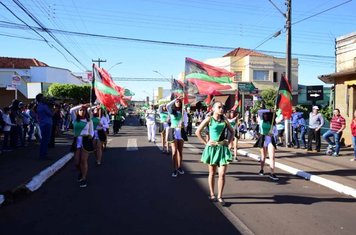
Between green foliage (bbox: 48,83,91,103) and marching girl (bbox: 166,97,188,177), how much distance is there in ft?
121

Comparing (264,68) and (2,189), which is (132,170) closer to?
(2,189)

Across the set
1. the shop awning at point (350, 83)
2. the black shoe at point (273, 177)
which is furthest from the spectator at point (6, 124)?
the shop awning at point (350, 83)

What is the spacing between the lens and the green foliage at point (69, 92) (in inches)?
1865

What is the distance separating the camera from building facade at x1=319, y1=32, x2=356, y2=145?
17422mm

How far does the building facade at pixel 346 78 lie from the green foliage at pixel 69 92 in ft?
107

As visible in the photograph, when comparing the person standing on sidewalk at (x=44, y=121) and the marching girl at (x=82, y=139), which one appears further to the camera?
the person standing on sidewalk at (x=44, y=121)

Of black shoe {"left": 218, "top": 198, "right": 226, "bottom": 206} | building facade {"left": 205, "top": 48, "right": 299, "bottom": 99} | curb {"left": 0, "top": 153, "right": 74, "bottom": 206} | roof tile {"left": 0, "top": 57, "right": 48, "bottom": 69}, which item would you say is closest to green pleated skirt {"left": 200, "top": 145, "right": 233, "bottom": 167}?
black shoe {"left": 218, "top": 198, "right": 226, "bottom": 206}

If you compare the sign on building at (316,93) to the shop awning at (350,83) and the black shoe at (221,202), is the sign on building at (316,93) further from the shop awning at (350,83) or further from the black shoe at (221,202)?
the black shoe at (221,202)

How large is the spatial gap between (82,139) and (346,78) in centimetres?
1271

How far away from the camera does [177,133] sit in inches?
400

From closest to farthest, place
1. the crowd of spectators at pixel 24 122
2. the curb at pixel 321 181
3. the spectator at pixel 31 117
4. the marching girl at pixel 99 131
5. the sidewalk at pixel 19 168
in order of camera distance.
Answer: the sidewalk at pixel 19 168 → the curb at pixel 321 181 → the marching girl at pixel 99 131 → the crowd of spectators at pixel 24 122 → the spectator at pixel 31 117

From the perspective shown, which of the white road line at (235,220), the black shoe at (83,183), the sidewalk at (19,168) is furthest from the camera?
the black shoe at (83,183)

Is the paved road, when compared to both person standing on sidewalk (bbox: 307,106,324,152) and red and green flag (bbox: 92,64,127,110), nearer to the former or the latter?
red and green flag (bbox: 92,64,127,110)

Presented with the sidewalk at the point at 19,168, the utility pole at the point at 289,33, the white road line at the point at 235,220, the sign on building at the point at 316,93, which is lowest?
the white road line at the point at 235,220
